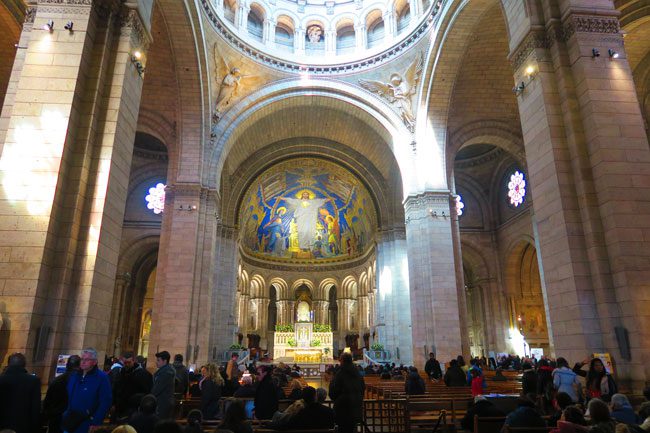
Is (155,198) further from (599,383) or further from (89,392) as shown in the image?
(599,383)

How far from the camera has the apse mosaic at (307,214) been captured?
2848cm

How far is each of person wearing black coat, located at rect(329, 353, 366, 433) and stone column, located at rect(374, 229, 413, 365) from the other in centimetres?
1762

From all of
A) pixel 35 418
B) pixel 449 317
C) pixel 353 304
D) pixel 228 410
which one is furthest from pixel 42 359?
pixel 353 304

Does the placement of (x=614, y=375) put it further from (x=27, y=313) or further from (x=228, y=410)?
(x=27, y=313)

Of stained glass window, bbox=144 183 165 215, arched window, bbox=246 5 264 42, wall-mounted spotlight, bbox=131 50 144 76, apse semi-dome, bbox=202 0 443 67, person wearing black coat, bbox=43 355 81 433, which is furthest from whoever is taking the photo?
stained glass window, bbox=144 183 165 215

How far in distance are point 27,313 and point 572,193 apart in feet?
30.2

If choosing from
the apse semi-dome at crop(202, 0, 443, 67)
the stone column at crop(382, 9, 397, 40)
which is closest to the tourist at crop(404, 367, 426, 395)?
the apse semi-dome at crop(202, 0, 443, 67)

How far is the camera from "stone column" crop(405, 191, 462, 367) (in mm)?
15938

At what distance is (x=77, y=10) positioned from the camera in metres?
7.57

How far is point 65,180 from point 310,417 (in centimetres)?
569

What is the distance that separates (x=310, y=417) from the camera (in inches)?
168

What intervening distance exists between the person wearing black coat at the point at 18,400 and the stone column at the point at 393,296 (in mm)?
19572

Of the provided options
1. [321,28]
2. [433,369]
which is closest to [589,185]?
[433,369]

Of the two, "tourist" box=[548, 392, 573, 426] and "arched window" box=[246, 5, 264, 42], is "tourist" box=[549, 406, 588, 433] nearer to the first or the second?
"tourist" box=[548, 392, 573, 426]
